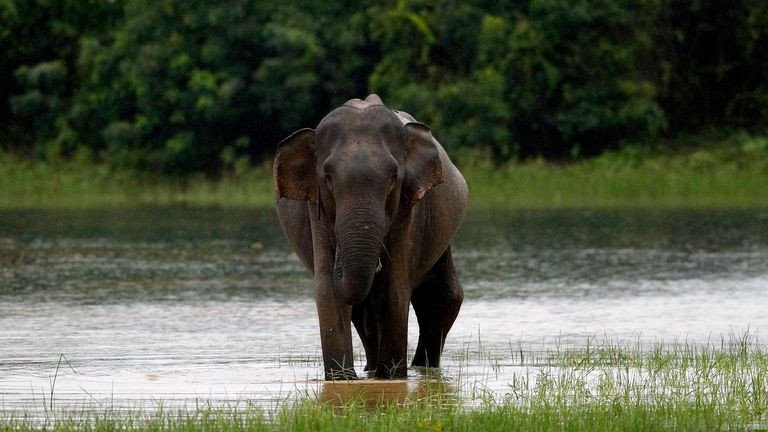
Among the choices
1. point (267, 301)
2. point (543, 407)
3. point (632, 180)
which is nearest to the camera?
point (543, 407)

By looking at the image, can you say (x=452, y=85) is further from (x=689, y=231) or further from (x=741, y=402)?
(x=741, y=402)

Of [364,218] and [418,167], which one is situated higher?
[418,167]

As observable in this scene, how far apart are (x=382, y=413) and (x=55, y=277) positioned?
1209 centimetres

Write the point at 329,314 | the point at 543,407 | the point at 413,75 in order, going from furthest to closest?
the point at 413,75 < the point at 329,314 < the point at 543,407

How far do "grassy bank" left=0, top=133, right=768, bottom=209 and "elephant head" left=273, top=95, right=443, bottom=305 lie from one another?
2500 cm

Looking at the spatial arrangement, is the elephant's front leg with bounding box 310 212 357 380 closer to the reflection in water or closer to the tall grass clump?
the reflection in water

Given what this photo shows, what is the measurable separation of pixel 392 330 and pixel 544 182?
2891 cm

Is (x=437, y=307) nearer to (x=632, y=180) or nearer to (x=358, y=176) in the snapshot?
(x=358, y=176)

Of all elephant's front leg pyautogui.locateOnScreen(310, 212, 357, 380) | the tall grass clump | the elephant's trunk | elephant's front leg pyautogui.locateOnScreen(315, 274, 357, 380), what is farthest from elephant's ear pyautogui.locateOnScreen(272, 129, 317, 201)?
the tall grass clump

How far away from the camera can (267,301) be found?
16.8 meters

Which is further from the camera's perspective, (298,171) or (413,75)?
(413,75)

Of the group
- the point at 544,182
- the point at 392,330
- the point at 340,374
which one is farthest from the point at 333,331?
the point at 544,182

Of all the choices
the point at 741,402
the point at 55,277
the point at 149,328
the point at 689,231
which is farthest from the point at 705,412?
the point at 689,231

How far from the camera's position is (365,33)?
48.5 metres
